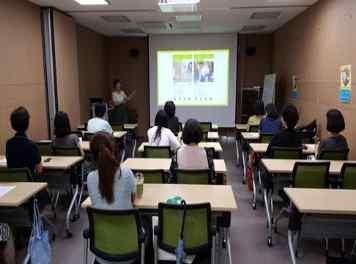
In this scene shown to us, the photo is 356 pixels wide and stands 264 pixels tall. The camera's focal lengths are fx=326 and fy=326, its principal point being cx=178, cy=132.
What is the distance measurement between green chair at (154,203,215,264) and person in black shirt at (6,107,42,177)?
167 centimetres

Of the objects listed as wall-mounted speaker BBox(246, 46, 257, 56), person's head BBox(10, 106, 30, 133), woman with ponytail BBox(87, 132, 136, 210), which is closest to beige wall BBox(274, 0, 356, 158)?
wall-mounted speaker BBox(246, 46, 257, 56)

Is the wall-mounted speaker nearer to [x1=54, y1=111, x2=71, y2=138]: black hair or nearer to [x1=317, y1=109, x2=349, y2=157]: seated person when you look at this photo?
[x1=317, y1=109, x2=349, y2=157]: seated person

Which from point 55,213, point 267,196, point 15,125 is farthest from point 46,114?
point 267,196

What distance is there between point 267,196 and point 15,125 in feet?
9.07

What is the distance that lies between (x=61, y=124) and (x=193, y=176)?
191cm

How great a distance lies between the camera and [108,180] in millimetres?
2084

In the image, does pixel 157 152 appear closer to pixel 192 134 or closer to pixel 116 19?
pixel 192 134

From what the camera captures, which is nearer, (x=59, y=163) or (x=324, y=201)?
(x=324, y=201)

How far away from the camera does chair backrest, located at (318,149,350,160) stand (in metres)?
3.47

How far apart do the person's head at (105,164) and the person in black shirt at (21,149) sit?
4.37ft

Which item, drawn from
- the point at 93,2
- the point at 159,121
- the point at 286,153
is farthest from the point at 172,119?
the point at 93,2

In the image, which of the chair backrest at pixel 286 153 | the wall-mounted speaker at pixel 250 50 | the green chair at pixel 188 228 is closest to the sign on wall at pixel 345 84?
the chair backrest at pixel 286 153

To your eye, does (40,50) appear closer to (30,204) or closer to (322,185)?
(30,204)

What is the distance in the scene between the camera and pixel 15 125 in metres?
3.18
